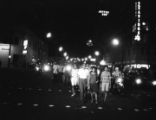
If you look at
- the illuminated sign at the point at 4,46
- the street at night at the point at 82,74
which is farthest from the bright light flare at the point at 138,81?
the illuminated sign at the point at 4,46

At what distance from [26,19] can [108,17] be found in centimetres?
6847

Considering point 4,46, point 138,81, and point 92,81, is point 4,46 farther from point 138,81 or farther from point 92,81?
point 92,81

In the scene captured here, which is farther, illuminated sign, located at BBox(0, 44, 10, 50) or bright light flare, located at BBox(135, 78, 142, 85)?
illuminated sign, located at BBox(0, 44, 10, 50)

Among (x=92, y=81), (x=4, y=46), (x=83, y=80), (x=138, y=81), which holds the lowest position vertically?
(x=92, y=81)

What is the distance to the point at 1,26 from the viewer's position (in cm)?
7019

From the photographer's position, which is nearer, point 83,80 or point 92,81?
point 92,81

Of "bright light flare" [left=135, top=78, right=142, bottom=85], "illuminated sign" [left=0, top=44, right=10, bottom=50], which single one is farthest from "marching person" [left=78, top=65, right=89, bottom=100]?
"illuminated sign" [left=0, top=44, right=10, bottom=50]

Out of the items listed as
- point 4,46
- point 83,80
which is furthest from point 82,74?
point 4,46

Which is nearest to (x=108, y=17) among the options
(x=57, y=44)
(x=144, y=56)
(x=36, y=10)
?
(x=57, y=44)

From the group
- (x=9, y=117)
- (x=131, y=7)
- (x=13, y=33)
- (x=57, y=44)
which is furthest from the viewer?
(x=57, y=44)

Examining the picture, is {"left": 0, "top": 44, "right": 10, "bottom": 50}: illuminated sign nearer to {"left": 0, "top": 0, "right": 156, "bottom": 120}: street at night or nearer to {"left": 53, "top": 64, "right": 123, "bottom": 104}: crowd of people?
{"left": 0, "top": 0, "right": 156, "bottom": 120}: street at night

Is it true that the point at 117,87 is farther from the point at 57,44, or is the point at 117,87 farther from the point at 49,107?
the point at 57,44

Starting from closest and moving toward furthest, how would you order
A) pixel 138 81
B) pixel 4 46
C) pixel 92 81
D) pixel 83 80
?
pixel 92 81 < pixel 83 80 < pixel 138 81 < pixel 4 46

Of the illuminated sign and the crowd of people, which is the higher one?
the illuminated sign
